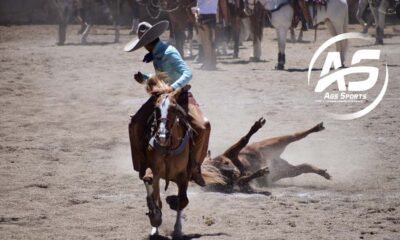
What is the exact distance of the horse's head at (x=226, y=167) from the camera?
924 cm

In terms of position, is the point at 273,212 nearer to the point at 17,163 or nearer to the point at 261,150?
the point at 261,150

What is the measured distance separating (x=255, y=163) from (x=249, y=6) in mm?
12096

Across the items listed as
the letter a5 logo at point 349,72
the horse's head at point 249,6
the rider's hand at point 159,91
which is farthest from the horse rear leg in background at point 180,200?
the horse's head at point 249,6

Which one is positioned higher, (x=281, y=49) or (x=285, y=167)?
(x=285, y=167)

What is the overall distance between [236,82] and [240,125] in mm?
4473

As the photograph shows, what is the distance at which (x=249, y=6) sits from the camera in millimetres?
21250

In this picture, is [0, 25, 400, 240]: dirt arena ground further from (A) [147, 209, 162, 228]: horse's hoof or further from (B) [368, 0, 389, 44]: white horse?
(B) [368, 0, 389, 44]: white horse

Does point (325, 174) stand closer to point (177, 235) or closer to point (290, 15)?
point (177, 235)

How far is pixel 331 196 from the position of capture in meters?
8.98

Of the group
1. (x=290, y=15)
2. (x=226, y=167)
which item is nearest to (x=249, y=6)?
(x=290, y=15)

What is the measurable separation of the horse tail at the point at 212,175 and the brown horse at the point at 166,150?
4.90ft

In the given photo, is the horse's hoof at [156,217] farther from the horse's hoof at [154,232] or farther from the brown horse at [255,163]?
the brown horse at [255,163]

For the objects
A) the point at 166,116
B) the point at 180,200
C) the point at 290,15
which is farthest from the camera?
the point at 290,15

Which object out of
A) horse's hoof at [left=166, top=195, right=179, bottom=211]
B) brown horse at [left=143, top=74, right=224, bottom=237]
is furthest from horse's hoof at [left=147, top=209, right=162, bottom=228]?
horse's hoof at [left=166, top=195, right=179, bottom=211]
